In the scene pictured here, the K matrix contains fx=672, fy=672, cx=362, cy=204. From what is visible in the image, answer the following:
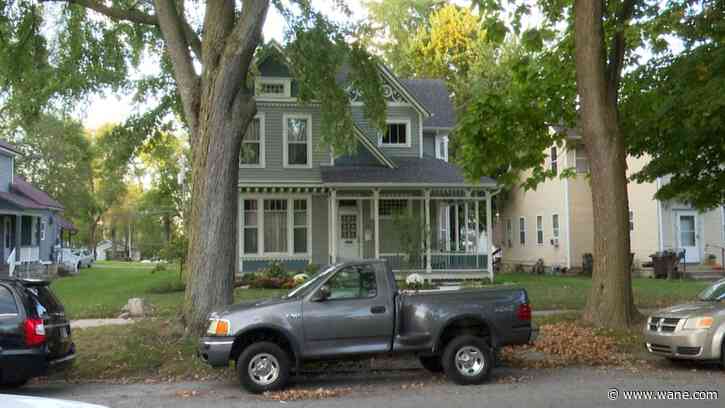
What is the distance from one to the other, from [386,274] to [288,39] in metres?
8.81

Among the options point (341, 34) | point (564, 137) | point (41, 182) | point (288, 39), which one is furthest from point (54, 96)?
point (41, 182)

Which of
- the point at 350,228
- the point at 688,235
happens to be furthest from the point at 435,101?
the point at 688,235

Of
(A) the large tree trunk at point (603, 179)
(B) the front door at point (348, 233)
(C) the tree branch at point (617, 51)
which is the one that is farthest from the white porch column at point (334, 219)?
(A) the large tree trunk at point (603, 179)

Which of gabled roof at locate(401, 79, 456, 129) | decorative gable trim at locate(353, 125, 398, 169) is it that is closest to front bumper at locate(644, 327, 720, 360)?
decorative gable trim at locate(353, 125, 398, 169)

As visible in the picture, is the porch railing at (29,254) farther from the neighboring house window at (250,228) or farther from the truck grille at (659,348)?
the truck grille at (659,348)

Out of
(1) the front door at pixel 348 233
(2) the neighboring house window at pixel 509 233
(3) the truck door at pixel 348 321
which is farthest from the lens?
(2) the neighboring house window at pixel 509 233

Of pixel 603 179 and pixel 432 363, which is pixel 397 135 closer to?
pixel 603 179

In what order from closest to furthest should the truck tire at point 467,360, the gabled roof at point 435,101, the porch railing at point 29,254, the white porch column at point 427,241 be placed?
the truck tire at point 467,360
the white porch column at point 427,241
the gabled roof at point 435,101
the porch railing at point 29,254

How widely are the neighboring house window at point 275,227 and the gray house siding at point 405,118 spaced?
186 inches

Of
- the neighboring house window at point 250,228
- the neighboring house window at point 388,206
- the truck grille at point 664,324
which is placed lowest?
the truck grille at point 664,324

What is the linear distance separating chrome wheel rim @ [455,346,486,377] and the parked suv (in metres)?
2.98

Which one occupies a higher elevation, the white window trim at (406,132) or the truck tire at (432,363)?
the white window trim at (406,132)

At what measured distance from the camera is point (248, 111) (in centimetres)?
1227

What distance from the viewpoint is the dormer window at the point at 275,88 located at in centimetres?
2550
